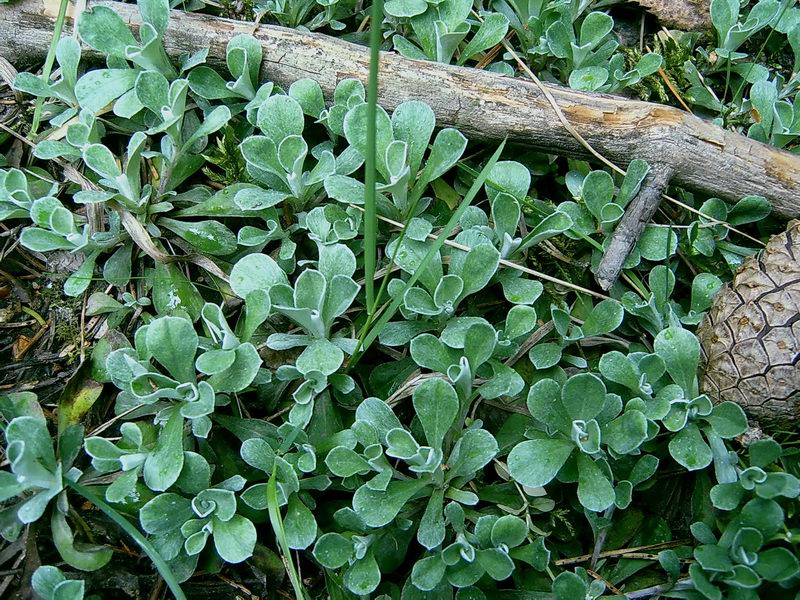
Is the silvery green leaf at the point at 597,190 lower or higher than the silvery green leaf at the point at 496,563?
higher

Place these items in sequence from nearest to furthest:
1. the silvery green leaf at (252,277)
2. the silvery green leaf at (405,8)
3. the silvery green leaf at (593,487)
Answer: the silvery green leaf at (593,487), the silvery green leaf at (252,277), the silvery green leaf at (405,8)

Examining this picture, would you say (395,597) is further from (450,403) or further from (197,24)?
(197,24)

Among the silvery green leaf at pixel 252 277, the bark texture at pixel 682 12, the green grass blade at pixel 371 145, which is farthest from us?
the bark texture at pixel 682 12

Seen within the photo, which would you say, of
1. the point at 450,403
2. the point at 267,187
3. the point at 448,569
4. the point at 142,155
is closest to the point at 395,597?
the point at 448,569

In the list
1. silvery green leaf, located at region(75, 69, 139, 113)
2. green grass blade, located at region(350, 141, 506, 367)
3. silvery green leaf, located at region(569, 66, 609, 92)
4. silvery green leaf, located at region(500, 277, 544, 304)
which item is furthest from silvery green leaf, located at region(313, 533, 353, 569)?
silvery green leaf, located at region(569, 66, 609, 92)

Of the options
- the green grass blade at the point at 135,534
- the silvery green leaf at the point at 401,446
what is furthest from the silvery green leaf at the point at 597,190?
the green grass blade at the point at 135,534

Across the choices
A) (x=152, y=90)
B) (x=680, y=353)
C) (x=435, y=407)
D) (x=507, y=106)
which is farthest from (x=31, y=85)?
(x=680, y=353)

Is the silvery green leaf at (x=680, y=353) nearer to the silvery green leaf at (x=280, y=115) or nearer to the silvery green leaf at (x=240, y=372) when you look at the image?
the silvery green leaf at (x=240, y=372)

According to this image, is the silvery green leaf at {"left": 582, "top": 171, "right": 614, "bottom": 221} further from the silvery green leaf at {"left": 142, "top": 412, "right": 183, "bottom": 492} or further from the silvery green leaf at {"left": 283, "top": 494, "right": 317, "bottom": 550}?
the silvery green leaf at {"left": 142, "top": 412, "right": 183, "bottom": 492}
